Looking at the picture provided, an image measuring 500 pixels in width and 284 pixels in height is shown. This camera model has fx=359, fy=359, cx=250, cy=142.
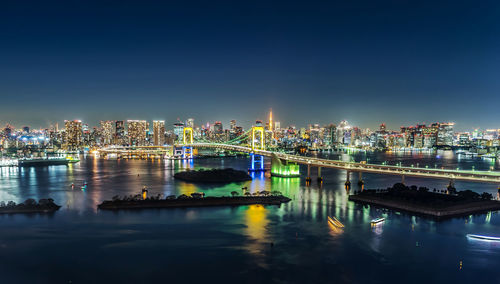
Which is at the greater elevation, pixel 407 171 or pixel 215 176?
pixel 407 171

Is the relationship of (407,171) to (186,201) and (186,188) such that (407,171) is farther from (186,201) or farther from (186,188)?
(186,201)

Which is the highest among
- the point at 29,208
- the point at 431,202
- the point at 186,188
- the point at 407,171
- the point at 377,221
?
the point at 407,171

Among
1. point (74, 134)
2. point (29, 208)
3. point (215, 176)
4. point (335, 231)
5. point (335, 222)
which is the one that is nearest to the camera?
point (335, 231)

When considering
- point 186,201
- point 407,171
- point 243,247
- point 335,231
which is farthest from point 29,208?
point 407,171

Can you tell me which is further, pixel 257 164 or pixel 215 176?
pixel 257 164

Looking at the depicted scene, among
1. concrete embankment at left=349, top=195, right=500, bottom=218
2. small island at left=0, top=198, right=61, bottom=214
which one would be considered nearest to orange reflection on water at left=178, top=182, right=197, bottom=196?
small island at left=0, top=198, right=61, bottom=214

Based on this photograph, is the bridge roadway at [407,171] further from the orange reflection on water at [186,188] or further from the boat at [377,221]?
the orange reflection on water at [186,188]

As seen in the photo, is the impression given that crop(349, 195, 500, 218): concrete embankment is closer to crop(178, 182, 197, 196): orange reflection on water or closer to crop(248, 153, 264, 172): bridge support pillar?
crop(178, 182, 197, 196): orange reflection on water
